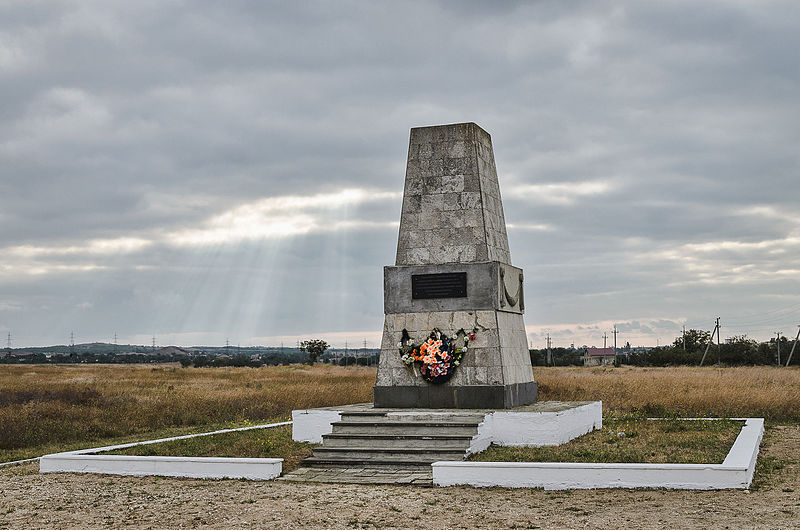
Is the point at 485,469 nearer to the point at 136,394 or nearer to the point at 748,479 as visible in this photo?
the point at 748,479

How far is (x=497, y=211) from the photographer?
51.0 ft

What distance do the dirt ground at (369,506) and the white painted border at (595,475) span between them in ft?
0.55

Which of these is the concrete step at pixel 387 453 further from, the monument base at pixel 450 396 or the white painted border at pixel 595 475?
the monument base at pixel 450 396

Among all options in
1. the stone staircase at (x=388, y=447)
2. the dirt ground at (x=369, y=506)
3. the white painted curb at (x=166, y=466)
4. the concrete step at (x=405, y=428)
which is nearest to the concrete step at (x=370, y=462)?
the stone staircase at (x=388, y=447)

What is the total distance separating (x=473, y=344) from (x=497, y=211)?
2.60 metres

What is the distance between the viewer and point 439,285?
14.7 metres

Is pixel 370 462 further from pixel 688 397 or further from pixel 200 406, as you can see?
pixel 688 397

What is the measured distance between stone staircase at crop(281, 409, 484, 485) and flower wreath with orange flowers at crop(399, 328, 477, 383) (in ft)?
3.32

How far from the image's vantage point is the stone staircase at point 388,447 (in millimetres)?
11016

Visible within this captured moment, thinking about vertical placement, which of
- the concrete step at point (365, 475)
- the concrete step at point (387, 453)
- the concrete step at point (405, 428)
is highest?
the concrete step at point (405, 428)

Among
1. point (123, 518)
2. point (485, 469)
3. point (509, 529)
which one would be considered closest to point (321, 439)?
point (485, 469)

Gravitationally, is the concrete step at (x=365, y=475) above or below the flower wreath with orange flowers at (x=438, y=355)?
below

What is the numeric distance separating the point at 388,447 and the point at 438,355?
269 centimetres

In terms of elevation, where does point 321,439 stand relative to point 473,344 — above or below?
below
